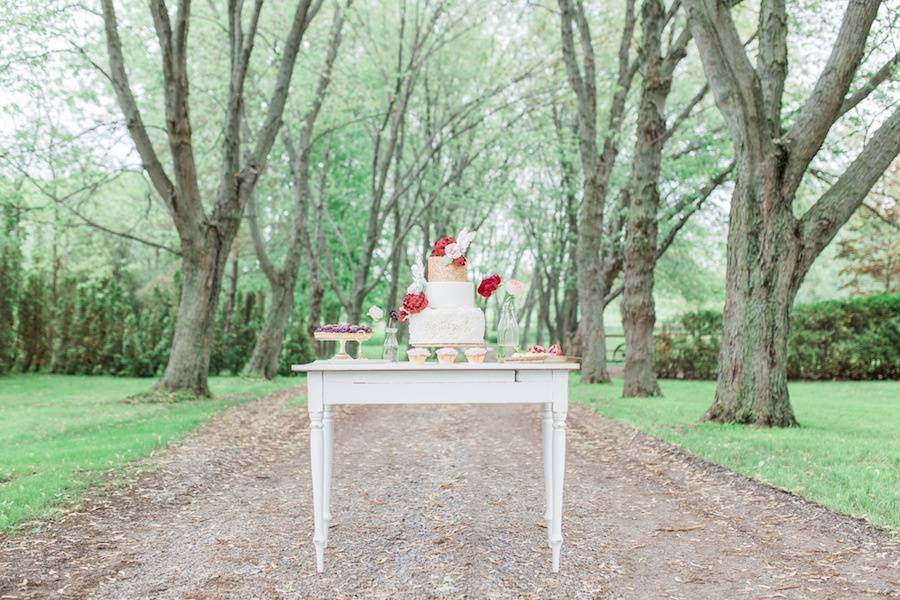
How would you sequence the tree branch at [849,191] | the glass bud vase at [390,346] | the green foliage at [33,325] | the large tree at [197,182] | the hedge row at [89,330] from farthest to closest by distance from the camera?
the hedge row at [89,330]
the green foliage at [33,325]
the large tree at [197,182]
the tree branch at [849,191]
the glass bud vase at [390,346]

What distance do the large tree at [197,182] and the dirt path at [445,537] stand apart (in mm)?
5792

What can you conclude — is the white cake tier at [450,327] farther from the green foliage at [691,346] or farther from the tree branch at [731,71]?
the green foliage at [691,346]

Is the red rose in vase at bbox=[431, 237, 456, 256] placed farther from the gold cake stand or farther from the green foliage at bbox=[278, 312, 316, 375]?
the green foliage at bbox=[278, 312, 316, 375]

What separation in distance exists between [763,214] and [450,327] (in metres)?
6.91

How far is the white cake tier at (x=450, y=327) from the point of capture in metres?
5.19

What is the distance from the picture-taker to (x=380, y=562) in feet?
16.2

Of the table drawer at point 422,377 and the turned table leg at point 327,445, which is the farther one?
the turned table leg at point 327,445

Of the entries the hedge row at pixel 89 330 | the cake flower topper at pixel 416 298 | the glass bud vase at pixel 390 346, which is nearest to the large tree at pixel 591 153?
the hedge row at pixel 89 330

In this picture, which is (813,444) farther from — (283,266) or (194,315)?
(283,266)

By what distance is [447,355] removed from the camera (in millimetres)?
5105

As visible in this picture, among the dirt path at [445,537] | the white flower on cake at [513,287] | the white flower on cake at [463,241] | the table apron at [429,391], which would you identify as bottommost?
the dirt path at [445,537]

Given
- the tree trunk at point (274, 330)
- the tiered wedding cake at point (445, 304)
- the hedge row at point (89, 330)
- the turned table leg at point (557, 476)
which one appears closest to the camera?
the turned table leg at point (557, 476)

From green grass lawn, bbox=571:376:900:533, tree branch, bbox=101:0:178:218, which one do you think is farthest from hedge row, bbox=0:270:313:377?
green grass lawn, bbox=571:376:900:533

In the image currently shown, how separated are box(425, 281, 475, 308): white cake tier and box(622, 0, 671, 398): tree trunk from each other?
10.1m
